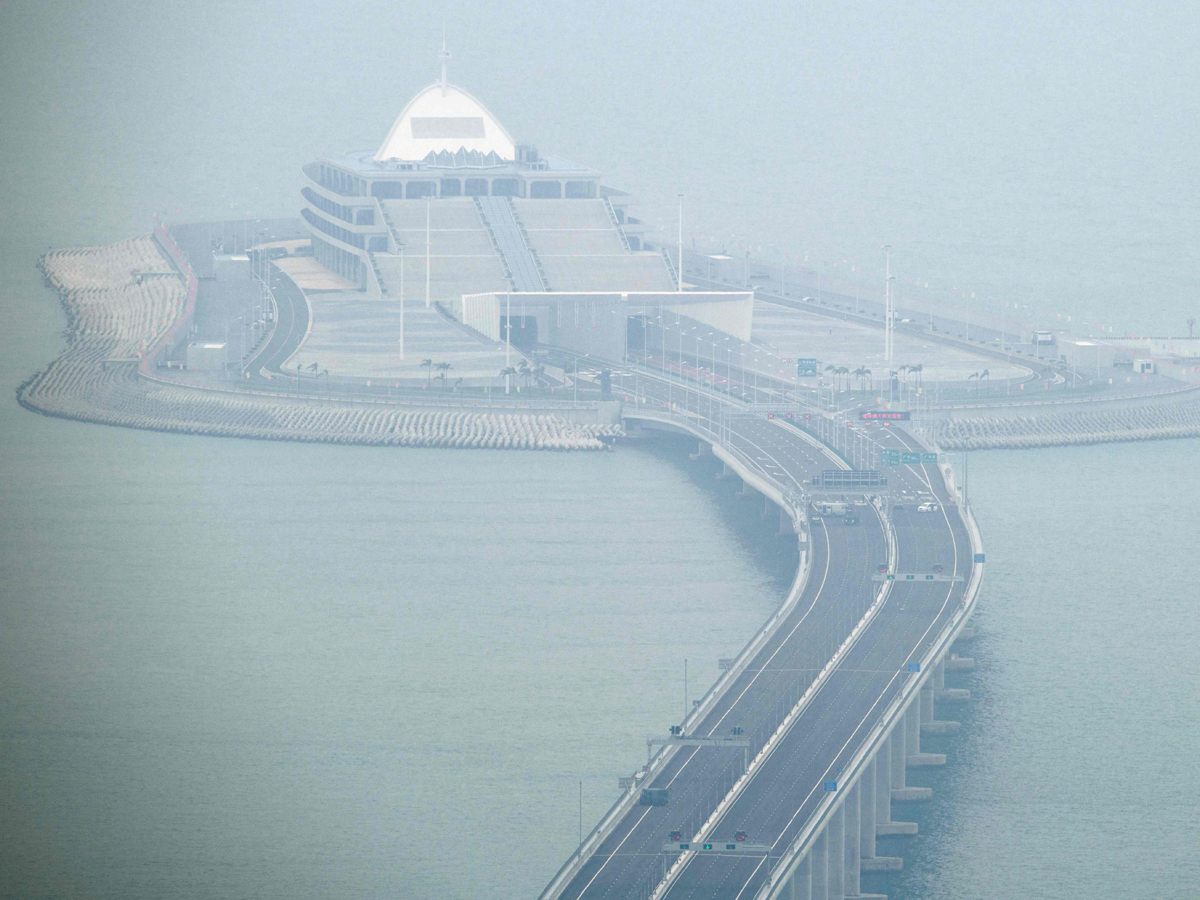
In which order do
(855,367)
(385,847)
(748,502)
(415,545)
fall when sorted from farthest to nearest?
1. (855,367)
2. (748,502)
3. (415,545)
4. (385,847)

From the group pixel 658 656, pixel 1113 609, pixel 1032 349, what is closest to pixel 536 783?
pixel 658 656

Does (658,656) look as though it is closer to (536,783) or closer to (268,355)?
(536,783)

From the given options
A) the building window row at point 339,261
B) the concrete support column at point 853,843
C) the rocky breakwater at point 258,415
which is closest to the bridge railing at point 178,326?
the rocky breakwater at point 258,415

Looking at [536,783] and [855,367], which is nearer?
[536,783]

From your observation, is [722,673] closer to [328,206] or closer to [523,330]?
[523,330]

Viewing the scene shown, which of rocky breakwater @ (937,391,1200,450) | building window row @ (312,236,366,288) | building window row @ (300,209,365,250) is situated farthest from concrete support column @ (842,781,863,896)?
building window row @ (300,209,365,250)


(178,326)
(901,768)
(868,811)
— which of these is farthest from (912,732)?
(178,326)

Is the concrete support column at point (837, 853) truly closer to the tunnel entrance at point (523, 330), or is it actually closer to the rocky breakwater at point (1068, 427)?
the rocky breakwater at point (1068, 427)
